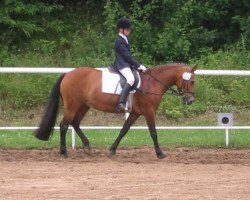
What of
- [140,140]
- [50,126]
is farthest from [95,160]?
A: [140,140]

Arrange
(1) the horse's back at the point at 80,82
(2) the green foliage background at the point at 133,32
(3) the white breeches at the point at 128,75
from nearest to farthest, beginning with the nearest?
(3) the white breeches at the point at 128,75, (1) the horse's back at the point at 80,82, (2) the green foliage background at the point at 133,32

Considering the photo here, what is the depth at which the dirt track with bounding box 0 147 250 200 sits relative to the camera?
10484 mm

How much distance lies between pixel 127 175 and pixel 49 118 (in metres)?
2.99

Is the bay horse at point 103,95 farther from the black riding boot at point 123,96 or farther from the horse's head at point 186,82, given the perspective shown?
the black riding boot at point 123,96

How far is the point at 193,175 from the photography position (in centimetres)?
1225

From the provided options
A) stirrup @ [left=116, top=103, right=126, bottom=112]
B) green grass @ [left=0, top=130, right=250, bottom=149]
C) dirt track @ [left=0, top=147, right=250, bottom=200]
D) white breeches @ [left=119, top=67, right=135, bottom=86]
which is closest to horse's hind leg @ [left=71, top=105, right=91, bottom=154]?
dirt track @ [left=0, top=147, right=250, bottom=200]

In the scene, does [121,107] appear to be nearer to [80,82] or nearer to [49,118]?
[80,82]

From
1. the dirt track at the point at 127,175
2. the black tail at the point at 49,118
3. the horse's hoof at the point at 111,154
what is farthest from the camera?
the black tail at the point at 49,118

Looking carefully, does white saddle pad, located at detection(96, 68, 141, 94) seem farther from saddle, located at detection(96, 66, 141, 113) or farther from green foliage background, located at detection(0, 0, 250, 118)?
green foliage background, located at detection(0, 0, 250, 118)

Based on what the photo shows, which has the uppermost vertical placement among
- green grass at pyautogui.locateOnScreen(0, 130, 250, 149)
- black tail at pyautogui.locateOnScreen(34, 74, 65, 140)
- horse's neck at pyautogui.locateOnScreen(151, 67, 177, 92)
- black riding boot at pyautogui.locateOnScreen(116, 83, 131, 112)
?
horse's neck at pyautogui.locateOnScreen(151, 67, 177, 92)

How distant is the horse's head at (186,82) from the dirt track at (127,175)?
113cm

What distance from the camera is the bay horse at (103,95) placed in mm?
14656

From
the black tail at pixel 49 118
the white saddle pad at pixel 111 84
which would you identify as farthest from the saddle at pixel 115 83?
the black tail at pixel 49 118

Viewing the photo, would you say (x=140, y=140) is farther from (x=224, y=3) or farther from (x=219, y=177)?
(x=224, y=3)
